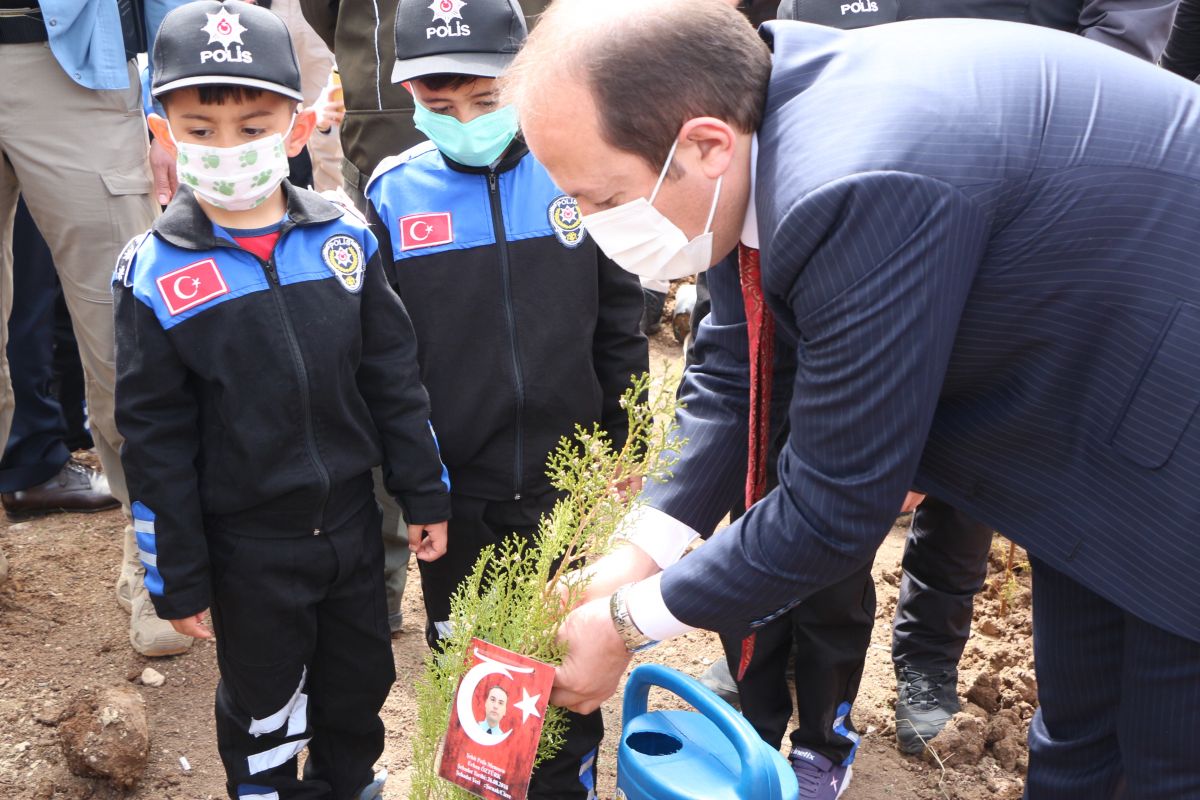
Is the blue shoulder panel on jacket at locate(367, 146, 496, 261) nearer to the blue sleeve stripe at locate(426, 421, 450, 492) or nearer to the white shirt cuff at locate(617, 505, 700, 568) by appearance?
the blue sleeve stripe at locate(426, 421, 450, 492)

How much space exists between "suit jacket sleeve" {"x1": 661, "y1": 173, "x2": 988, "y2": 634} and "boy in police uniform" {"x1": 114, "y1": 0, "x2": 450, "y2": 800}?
1.20 meters

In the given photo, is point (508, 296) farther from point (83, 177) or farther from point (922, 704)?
point (922, 704)

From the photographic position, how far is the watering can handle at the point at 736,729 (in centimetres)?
168

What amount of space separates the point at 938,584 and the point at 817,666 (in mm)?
646

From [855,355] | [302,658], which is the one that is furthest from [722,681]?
[855,355]

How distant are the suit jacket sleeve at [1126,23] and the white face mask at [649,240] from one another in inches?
77.6

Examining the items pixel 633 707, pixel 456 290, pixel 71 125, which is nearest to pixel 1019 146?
pixel 633 707

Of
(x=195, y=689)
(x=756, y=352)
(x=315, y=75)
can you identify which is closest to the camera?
(x=756, y=352)

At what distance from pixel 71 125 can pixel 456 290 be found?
5.14 feet

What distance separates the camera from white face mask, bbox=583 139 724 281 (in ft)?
6.34

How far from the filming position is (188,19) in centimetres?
263

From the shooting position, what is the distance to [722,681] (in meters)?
3.67

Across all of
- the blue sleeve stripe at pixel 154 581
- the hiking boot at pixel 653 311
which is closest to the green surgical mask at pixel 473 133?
the blue sleeve stripe at pixel 154 581

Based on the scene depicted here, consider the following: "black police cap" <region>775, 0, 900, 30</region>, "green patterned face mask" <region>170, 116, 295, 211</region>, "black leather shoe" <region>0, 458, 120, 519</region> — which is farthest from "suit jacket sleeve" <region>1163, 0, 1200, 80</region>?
"black leather shoe" <region>0, 458, 120, 519</region>
